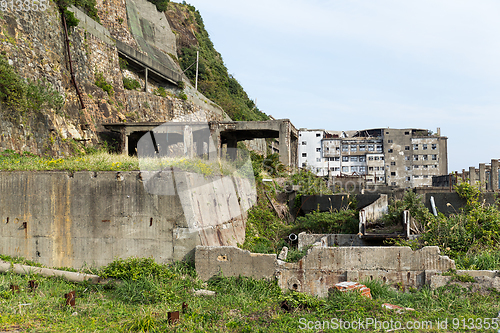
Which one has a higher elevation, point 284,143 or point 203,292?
point 284,143

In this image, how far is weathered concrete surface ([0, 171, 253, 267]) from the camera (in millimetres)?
9680

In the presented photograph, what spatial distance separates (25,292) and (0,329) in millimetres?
1999

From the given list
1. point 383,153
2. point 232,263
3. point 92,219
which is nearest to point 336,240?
point 232,263

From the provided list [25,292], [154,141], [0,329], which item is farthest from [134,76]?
[0,329]

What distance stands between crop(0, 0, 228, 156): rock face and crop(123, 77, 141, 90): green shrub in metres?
0.57

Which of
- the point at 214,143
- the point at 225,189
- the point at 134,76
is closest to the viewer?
the point at 225,189

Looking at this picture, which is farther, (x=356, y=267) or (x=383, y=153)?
(x=383, y=153)

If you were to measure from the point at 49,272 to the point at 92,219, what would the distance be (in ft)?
4.92

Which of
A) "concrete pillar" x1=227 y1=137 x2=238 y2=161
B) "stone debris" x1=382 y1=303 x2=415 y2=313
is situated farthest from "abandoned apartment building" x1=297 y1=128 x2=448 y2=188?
"stone debris" x1=382 y1=303 x2=415 y2=313

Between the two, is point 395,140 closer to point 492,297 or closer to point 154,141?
point 154,141

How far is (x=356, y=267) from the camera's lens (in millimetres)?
9250

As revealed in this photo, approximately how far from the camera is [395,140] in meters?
61.5

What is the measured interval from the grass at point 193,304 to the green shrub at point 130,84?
A: 21.0 metres

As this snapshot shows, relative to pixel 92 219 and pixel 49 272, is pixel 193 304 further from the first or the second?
pixel 49 272
